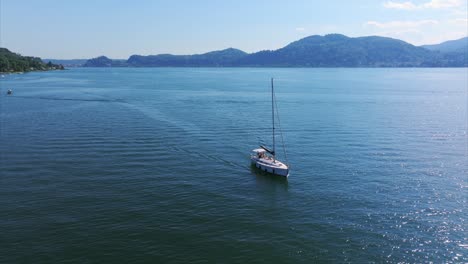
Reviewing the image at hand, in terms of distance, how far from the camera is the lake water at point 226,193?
4034 cm

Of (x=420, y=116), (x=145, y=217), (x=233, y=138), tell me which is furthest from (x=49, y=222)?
(x=420, y=116)

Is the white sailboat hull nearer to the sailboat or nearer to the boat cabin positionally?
the sailboat

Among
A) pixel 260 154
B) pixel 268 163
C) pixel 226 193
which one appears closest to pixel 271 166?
pixel 268 163

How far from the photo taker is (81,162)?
68.3m

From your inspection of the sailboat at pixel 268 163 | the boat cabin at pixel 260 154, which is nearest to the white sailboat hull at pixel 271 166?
the sailboat at pixel 268 163

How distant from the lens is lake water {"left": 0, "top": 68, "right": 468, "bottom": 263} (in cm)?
4034

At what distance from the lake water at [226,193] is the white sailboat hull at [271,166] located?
163cm

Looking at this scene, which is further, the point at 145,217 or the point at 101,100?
the point at 101,100

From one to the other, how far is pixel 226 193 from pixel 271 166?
11657mm

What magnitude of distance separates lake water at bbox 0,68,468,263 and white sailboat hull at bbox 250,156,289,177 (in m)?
1.63

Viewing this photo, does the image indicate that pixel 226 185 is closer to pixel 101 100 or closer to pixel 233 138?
pixel 233 138

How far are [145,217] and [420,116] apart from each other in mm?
103433

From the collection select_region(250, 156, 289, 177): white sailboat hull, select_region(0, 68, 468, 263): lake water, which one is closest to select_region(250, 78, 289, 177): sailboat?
select_region(250, 156, 289, 177): white sailboat hull

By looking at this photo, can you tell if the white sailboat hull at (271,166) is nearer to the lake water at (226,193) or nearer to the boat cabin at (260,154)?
the boat cabin at (260,154)
